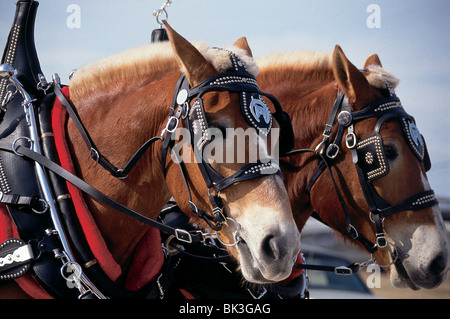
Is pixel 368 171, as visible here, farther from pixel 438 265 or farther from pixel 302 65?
pixel 302 65

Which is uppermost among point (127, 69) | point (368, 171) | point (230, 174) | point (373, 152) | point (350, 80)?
point (127, 69)

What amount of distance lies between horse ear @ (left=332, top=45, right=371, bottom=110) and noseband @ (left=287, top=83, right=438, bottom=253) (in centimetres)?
5

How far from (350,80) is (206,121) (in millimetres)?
1143

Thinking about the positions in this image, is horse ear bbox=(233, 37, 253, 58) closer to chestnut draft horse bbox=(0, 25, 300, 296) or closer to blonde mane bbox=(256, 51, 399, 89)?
chestnut draft horse bbox=(0, 25, 300, 296)

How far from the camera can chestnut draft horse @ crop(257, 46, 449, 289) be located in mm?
2736

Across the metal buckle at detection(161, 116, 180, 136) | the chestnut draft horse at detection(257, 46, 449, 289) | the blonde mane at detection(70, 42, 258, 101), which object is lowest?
the chestnut draft horse at detection(257, 46, 449, 289)

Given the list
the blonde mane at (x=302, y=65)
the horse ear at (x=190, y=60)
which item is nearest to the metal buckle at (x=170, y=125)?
the horse ear at (x=190, y=60)

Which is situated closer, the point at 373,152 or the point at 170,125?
the point at 170,125

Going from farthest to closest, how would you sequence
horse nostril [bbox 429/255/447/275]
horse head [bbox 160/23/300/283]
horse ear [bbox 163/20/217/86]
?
horse nostril [bbox 429/255/447/275], horse ear [bbox 163/20/217/86], horse head [bbox 160/23/300/283]

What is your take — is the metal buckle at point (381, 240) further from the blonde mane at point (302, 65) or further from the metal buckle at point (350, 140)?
the blonde mane at point (302, 65)

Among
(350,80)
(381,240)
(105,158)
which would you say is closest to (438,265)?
(381,240)

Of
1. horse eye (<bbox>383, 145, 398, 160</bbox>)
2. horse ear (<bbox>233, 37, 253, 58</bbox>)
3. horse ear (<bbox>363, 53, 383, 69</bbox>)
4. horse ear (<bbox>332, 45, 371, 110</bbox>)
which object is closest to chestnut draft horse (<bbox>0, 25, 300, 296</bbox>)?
horse ear (<bbox>233, 37, 253, 58</bbox>)

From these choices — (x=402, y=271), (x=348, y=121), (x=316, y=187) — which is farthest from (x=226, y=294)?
(x=348, y=121)

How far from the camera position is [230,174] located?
2045mm
